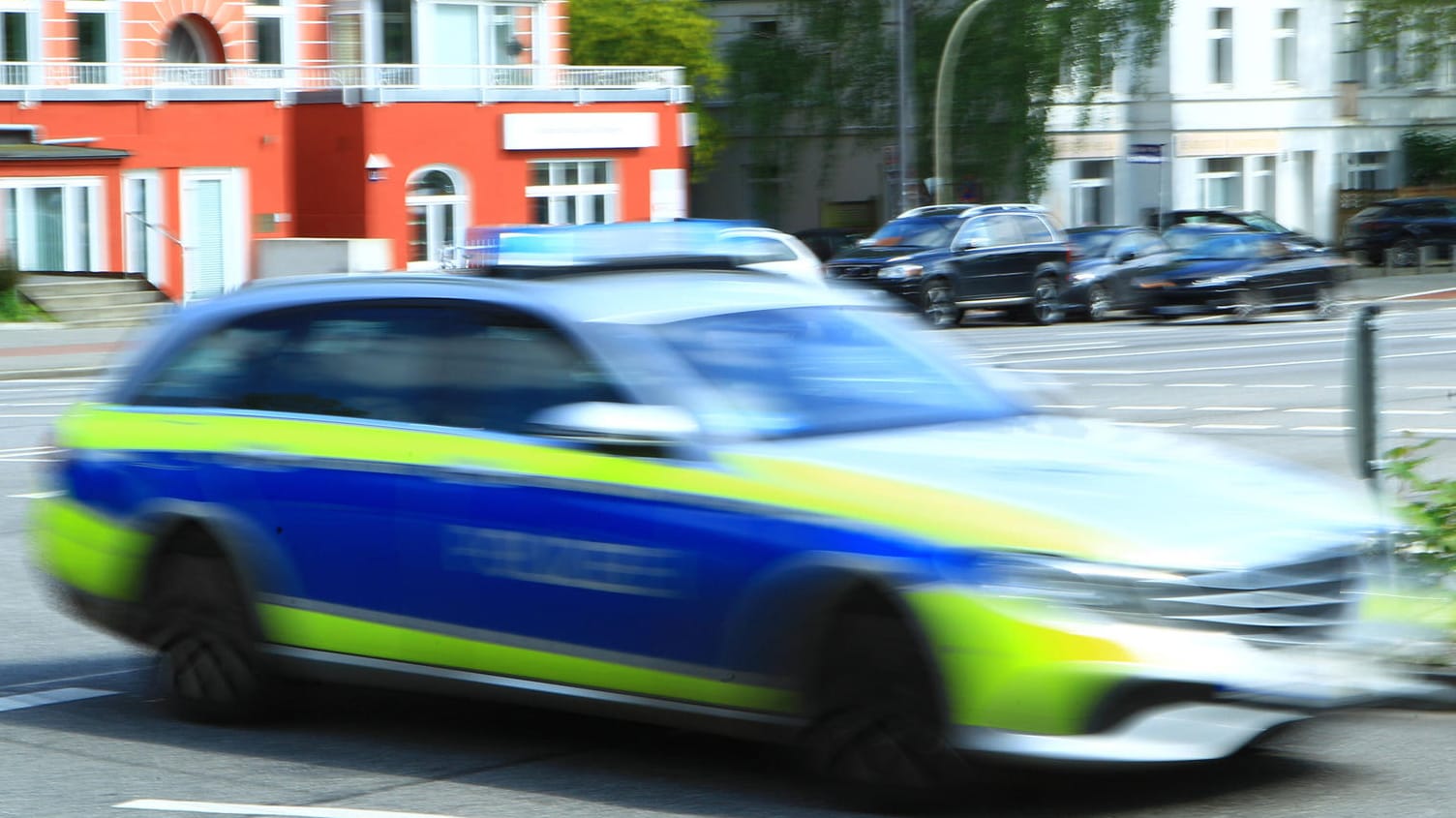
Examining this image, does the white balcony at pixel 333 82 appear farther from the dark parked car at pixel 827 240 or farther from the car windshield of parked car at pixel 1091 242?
the car windshield of parked car at pixel 1091 242

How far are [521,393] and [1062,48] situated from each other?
142 ft

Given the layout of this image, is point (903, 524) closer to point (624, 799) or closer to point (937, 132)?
point (624, 799)

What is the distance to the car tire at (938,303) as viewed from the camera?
3141 cm

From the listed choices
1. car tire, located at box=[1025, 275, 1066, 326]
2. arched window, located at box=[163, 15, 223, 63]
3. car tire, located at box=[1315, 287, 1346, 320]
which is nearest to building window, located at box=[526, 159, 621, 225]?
arched window, located at box=[163, 15, 223, 63]

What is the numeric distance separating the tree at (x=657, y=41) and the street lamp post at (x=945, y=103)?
12.3 metres

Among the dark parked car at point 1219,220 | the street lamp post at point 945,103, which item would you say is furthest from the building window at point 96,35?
the dark parked car at point 1219,220

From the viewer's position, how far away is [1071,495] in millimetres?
5809

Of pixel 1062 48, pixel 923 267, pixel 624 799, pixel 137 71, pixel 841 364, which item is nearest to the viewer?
pixel 624 799

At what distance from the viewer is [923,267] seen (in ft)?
103

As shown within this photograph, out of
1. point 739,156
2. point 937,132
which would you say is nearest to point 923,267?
point 937,132

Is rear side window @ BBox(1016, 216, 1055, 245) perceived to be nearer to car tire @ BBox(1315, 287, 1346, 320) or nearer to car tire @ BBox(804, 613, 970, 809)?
A: car tire @ BBox(1315, 287, 1346, 320)

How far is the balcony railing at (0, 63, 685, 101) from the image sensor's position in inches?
1542

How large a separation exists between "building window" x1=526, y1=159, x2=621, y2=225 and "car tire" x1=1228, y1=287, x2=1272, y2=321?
16.1 m

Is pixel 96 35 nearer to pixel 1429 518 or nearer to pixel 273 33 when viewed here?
pixel 273 33
